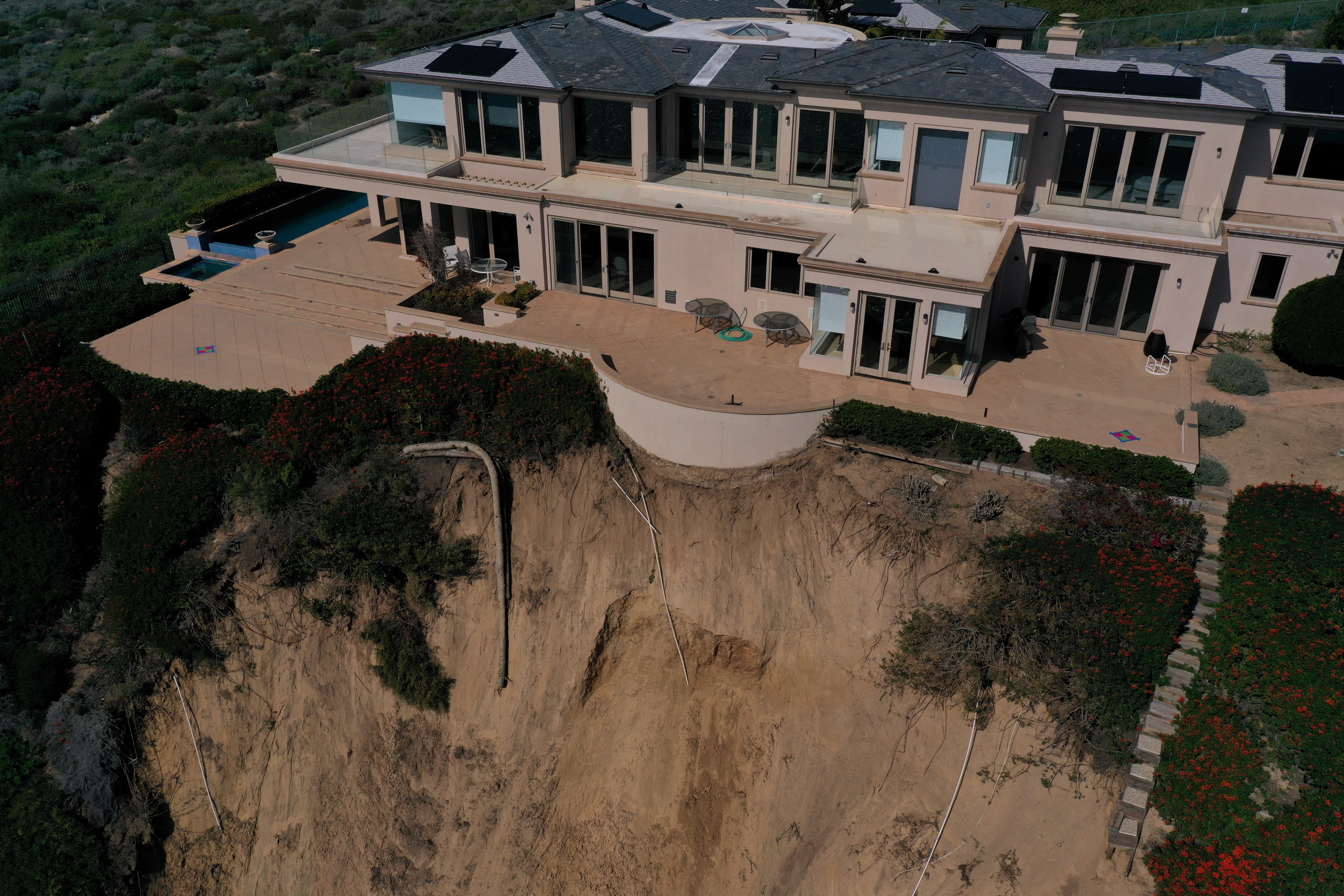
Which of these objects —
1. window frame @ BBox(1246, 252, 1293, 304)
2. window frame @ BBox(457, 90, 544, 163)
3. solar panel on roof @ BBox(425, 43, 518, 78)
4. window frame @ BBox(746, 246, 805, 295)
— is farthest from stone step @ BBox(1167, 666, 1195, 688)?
solar panel on roof @ BBox(425, 43, 518, 78)

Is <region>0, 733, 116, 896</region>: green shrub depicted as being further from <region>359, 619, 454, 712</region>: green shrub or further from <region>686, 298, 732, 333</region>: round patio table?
<region>686, 298, 732, 333</region>: round patio table

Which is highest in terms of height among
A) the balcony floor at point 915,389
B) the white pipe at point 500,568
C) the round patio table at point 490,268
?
the round patio table at point 490,268

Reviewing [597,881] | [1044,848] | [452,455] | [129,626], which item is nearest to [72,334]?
[129,626]

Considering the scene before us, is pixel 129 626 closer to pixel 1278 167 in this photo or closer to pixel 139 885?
pixel 139 885

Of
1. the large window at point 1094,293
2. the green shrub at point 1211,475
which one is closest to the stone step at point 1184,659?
the green shrub at point 1211,475

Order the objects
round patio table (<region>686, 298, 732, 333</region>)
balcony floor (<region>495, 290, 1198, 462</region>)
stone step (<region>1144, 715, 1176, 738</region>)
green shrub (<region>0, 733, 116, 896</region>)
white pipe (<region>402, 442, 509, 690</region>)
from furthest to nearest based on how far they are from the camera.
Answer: round patio table (<region>686, 298, 732, 333</region>) → white pipe (<region>402, 442, 509, 690</region>) → balcony floor (<region>495, 290, 1198, 462</region>) → green shrub (<region>0, 733, 116, 896</region>) → stone step (<region>1144, 715, 1176, 738</region>)

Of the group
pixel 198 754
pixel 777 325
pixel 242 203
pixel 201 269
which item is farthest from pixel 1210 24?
pixel 198 754

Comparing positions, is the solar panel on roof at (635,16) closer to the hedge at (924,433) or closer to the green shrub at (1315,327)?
the hedge at (924,433)
